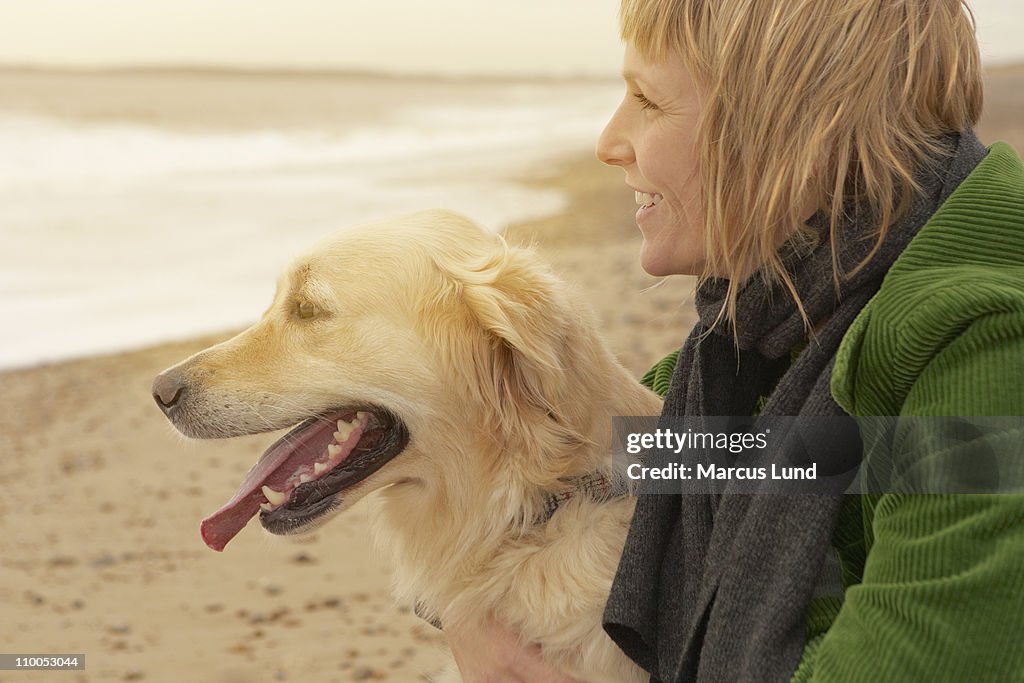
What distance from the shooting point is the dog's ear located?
2.33 meters

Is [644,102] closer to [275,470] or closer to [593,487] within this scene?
[593,487]

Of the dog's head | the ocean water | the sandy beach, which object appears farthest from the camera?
the ocean water

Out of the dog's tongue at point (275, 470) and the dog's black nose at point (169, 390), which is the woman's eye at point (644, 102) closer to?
the dog's tongue at point (275, 470)

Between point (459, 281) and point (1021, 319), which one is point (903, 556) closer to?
point (1021, 319)

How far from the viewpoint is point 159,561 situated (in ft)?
16.7

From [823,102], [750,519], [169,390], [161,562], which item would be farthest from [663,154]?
[161,562]

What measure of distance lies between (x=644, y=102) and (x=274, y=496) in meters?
1.24

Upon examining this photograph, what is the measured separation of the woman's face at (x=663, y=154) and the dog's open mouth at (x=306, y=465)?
793 mm

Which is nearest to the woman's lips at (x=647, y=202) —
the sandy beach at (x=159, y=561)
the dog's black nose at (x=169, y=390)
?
Result: the sandy beach at (x=159, y=561)

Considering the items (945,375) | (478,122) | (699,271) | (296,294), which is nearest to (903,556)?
(945,375)

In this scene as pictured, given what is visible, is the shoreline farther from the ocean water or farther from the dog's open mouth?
the ocean water

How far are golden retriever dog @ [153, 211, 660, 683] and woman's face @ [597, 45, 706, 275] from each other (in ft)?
1.29

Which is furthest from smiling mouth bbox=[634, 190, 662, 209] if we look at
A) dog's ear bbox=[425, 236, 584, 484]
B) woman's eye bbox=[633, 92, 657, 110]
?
dog's ear bbox=[425, 236, 584, 484]

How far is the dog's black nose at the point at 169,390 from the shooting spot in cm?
255
